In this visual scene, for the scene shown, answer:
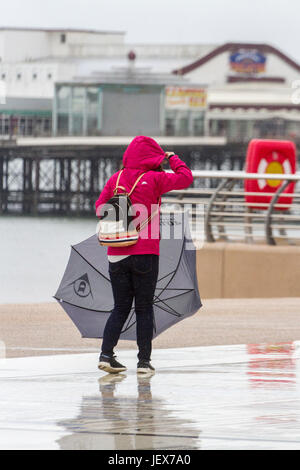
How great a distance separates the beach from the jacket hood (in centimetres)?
157

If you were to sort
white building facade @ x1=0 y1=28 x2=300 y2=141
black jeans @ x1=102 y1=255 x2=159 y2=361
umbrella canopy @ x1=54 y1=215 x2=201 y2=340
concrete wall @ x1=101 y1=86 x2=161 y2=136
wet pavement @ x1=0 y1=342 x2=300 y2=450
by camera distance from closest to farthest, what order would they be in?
wet pavement @ x1=0 y1=342 x2=300 y2=450 < black jeans @ x1=102 y1=255 x2=159 y2=361 < umbrella canopy @ x1=54 y1=215 x2=201 y2=340 < concrete wall @ x1=101 y1=86 x2=161 y2=136 < white building facade @ x1=0 y1=28 x2=300 y2=141

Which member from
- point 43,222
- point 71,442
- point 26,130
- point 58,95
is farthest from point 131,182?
point 26,130

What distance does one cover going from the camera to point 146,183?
7426 millimetres

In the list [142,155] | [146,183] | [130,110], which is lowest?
[130,110]

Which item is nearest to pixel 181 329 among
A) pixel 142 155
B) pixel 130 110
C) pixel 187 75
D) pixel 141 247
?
pixel 141 247

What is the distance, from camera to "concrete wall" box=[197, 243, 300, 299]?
48.9ft

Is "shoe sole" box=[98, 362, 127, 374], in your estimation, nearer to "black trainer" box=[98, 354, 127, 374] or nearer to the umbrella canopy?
"black trainer" box=[98, 354, 127, 374]

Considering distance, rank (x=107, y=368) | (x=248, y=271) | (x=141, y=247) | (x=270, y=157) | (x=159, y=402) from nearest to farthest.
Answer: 1. (x=159, y=402)
2. (x=141, y=247)
3. (x=107, y=368)
4. (x=248, y=271)
5. (x=270, y=157)

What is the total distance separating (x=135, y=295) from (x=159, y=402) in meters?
1.09

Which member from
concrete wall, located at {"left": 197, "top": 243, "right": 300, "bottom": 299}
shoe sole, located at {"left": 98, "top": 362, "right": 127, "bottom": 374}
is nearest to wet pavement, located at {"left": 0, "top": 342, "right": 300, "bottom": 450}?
shoe sole, located at {"left": 98, "top": 362, "right": 127, "bottom": 374}

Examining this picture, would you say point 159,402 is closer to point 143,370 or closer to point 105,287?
point 143,370

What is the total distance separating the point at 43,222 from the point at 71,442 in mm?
64734
